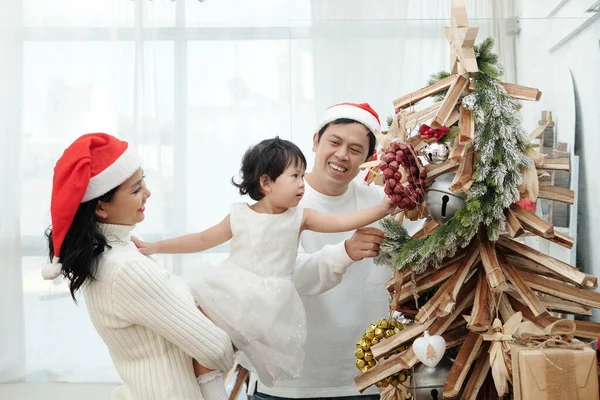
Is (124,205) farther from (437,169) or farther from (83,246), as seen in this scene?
(437,169)

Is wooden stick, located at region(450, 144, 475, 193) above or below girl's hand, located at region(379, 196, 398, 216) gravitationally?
above

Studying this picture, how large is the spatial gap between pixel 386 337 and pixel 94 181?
80 cm

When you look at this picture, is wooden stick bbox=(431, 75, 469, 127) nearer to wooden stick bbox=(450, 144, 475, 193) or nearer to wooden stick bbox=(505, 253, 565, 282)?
wooden stick bbox=(450, 144, 475, 193)

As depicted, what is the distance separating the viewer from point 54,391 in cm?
390

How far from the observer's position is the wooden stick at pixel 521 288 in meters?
1.40

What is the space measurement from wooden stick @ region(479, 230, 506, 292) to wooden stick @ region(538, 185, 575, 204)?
16 cm

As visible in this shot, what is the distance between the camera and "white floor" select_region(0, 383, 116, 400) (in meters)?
3.81

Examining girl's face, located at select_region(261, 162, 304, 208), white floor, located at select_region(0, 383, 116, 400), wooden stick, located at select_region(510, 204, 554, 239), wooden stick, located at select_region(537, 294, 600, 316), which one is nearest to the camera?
wooden stick, located at select_region(510, 204, 554, 239)

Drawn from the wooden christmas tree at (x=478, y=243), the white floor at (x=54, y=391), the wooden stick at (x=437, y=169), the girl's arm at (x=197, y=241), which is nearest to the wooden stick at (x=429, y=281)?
the wooden christmas tree at (x=478, y=243)

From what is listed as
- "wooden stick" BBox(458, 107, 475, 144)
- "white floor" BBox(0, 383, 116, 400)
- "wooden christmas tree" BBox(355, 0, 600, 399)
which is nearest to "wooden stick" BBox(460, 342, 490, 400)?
"wooden christmas tree" BBox(355, 0, 600, 399)

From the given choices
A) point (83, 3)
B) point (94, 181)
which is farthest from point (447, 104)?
point (83, 3)

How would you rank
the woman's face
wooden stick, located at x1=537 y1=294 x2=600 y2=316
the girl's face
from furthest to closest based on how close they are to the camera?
1. the girl's face
2. the woman's face
3. wooden stick, located at x1=537 y1=294 x2=600 y2=316

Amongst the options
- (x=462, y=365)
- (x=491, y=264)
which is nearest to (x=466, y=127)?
(x=491, y=264)

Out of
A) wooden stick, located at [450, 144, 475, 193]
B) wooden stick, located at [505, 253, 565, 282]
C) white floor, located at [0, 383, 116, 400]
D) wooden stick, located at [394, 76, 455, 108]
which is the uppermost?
wooden stick, located at [394, 76, 455, 108]
